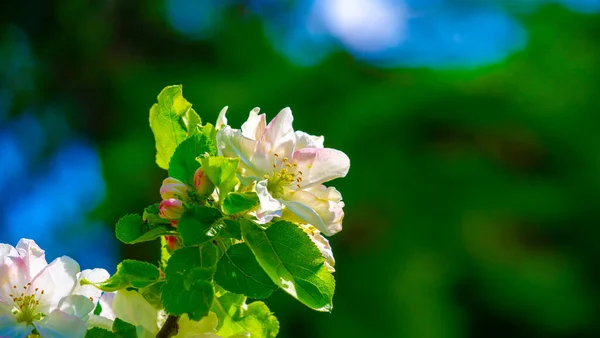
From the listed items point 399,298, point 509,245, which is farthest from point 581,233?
point 399,298

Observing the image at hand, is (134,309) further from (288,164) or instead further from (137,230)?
(288,164)

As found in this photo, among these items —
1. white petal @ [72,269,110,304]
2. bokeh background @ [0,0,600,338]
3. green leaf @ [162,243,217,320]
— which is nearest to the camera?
green leaf @ [162,243,217,320]

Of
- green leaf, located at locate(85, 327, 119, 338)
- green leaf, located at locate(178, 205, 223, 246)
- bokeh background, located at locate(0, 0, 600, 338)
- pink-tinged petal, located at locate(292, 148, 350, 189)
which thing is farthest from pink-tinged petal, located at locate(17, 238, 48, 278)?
bokeh background, located at locate(0, 0, 600, 338)

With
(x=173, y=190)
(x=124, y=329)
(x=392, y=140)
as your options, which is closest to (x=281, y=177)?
(x=173, y=190)

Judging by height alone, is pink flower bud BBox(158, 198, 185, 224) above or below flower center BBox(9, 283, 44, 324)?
above

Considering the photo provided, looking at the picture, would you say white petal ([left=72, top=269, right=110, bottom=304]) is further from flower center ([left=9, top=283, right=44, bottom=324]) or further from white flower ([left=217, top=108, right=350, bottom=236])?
white flower ([left=217, top=108, right=350, bottom=236])
